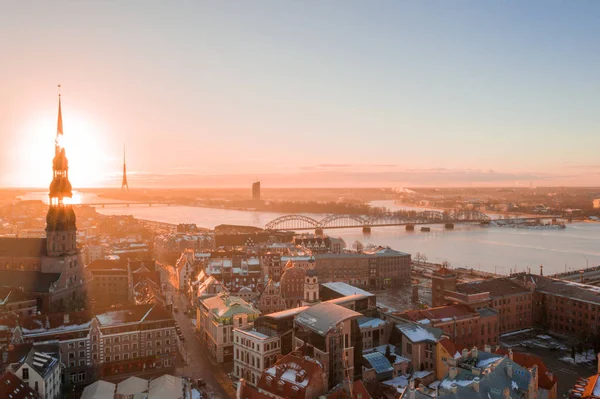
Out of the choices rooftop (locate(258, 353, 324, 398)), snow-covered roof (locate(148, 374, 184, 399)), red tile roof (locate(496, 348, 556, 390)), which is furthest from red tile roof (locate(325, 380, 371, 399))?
red tile roof (locate(496, 348, 556, 390))

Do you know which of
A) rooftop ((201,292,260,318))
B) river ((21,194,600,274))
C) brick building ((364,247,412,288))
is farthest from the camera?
river ((21,194,600,274))

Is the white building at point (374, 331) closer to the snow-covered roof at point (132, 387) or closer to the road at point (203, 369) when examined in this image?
the road at point (203, 369)

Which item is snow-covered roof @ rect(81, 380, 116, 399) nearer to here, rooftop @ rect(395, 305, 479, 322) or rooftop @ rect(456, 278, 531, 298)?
rooftop @ rect(395, 305, 479, 322)

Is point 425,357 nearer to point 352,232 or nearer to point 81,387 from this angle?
point 81,387

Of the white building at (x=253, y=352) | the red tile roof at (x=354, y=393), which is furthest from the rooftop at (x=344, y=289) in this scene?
the red tile roof at (x=354, y=393)

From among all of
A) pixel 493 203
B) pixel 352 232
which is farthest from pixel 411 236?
pixel 493 203

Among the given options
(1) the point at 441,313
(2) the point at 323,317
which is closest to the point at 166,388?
(2) the point at 323,317

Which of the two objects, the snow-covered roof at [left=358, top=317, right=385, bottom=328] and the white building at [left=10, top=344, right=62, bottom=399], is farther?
the snow-covered roof at [left=358, top=317, right=385, bottom=328]
